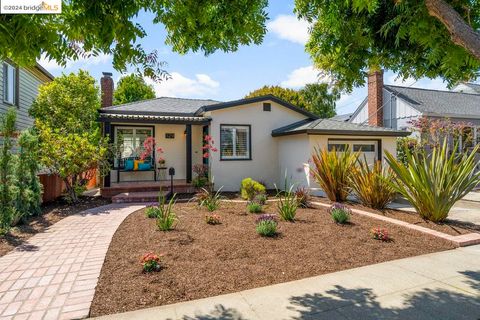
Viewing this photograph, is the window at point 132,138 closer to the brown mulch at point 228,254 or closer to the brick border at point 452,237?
the brown mulch at point 228,254

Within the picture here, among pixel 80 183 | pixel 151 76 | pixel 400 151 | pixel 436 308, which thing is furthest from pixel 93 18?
pixel 400 151

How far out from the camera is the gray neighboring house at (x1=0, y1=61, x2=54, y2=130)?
11.2 m

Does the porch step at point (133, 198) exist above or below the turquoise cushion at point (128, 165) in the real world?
below

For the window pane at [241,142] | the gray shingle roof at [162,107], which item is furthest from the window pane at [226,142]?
the gray shingle roof at [162,107]

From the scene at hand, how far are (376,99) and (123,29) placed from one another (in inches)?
740

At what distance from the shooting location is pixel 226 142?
1316 cm

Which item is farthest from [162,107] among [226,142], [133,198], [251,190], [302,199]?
[302,199]

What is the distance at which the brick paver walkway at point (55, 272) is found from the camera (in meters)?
3.27

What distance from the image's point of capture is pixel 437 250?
527 centimetres

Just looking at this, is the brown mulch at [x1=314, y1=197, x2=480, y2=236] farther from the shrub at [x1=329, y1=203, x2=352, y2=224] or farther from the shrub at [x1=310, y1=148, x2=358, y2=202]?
the shrub at [x1=329, y1=203, x2=352, y2=224]

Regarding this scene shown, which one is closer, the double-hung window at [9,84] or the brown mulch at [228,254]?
the brown mulch at [228,254]

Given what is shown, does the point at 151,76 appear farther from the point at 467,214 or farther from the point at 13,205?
the point at 467,214

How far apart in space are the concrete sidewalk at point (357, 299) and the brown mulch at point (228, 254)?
25cm

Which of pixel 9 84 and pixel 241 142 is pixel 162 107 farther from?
pixel 9 84
